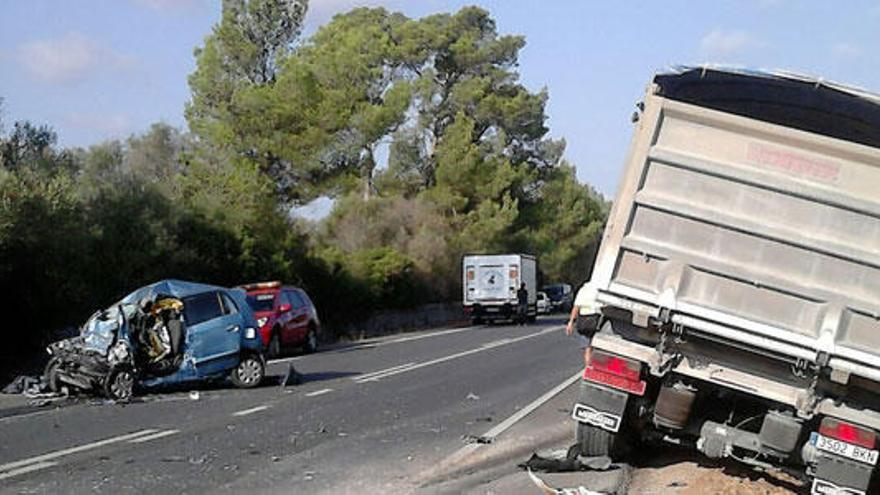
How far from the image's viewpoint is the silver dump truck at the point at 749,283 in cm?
844

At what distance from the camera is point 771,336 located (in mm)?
8500

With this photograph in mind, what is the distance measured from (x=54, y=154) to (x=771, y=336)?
84.6 ft

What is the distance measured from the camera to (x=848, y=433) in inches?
331

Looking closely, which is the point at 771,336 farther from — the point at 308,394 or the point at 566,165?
the point at 566,165

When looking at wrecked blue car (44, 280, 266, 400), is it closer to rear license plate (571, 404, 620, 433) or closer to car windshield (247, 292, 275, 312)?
car windshield (247, 292, 275, 312)

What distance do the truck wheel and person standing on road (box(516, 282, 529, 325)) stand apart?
39.6 meters

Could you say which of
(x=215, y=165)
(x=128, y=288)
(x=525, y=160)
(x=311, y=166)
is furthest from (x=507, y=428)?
(x=525, y=160)

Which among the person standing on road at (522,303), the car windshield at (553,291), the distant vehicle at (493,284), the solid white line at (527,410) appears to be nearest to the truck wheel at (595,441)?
the solid white line at (527,410)

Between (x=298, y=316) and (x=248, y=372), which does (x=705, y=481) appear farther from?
(x=298, y=316)

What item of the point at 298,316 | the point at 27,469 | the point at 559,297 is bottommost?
the point at 559,297

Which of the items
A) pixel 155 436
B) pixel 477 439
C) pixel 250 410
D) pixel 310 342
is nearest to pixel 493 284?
pixel 310 342

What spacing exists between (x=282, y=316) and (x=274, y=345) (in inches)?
29.0

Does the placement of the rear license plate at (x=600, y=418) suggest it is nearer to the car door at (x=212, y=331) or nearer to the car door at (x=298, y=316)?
the car door at (x=212, y=331)

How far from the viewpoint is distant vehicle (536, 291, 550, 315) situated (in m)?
64.4
